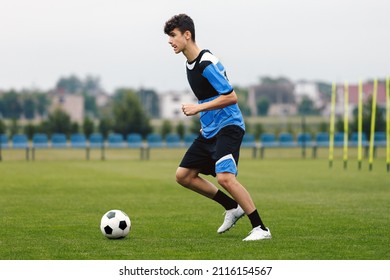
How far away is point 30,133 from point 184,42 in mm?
42443

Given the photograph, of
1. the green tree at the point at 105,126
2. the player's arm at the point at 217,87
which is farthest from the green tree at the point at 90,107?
the player's arm at the point at 217,87

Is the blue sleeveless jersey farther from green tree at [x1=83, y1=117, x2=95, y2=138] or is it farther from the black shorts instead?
green tree at [x1=83, y1=117, x2=95, y2=138]

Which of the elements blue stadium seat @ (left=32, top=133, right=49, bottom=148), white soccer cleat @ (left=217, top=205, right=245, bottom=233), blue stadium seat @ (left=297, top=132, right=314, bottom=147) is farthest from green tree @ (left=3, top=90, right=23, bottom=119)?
white soccer cleat @ (left=217, top=205, right=245, bottom=233)

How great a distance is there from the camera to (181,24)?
9.58 meters

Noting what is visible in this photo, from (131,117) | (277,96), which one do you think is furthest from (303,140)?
(277,96)

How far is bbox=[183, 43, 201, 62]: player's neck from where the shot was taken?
9648 mm

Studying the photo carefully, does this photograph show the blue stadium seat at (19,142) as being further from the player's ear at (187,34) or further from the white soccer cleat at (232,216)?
the player's ear at (187,34)

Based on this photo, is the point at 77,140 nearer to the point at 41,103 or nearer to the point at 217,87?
the point at 217,87

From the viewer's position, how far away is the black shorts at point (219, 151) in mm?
9570

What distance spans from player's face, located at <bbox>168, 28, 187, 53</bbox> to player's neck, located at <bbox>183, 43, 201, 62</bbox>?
6cm

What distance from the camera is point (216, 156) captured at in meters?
9.63

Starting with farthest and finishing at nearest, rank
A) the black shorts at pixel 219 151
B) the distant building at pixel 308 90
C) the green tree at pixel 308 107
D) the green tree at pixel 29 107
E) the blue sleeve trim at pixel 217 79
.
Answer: the distant building at pixel 308 90 < the green tree at pixel 308 107 < the green tree at pixel 29 107 < the black shorts at pixel 219 151 < the blue sleeve trim at pixel 217 79

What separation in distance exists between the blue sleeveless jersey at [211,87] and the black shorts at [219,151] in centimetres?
9
